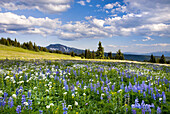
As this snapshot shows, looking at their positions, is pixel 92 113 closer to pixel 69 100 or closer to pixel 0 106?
pixel 69 100

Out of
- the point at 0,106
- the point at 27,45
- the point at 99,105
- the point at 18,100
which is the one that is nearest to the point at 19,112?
the point at 0,106

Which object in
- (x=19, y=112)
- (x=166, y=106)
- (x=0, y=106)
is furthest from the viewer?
(x=166, y=106)

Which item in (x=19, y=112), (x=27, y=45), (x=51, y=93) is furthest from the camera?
(x=27, y=45)

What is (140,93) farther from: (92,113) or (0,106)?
(0,106)

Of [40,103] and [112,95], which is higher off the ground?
[112,95]

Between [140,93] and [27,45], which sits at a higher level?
[27,45]

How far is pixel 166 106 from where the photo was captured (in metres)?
4.30

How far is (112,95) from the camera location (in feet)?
Result: 16.5

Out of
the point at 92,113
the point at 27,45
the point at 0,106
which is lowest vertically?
the point at 92,113

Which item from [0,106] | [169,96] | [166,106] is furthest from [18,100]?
[169,96]

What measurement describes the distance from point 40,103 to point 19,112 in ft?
3.92

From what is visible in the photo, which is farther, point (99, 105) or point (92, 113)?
point (99, 105)

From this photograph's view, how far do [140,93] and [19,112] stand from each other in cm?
456

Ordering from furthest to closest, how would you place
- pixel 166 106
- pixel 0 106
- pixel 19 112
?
1. pixel 166 106
2. pixel 0 106
3. pixel 19 112
